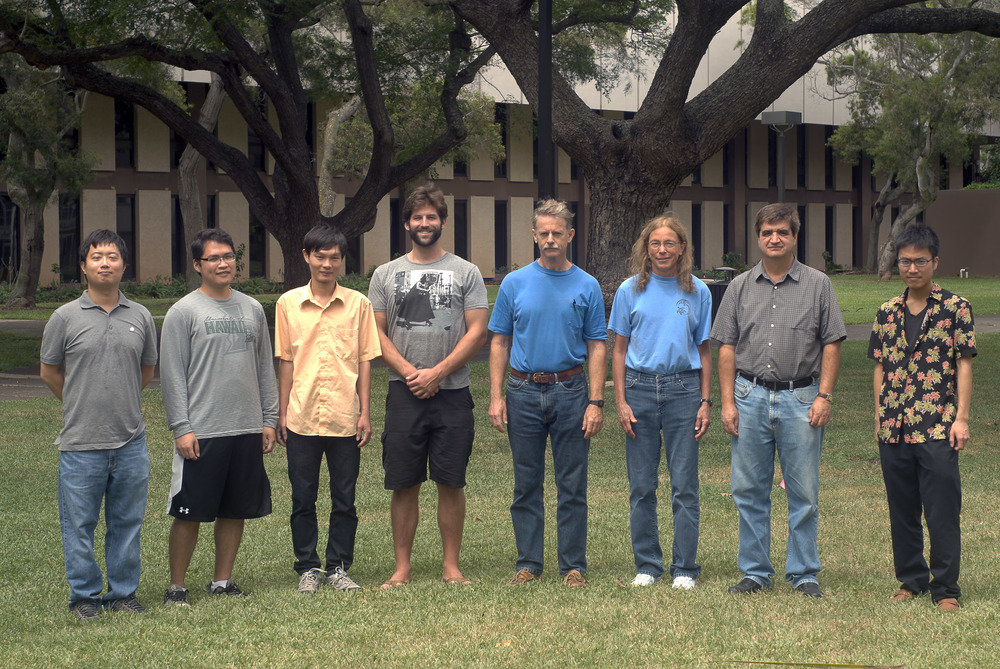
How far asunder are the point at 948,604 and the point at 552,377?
6.93ft

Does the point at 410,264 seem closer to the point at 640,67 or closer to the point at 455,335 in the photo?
the point at 455,335

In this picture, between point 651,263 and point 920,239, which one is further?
point 651,263

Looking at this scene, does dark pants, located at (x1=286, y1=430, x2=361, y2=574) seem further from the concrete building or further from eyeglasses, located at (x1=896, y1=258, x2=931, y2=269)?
the concrete building

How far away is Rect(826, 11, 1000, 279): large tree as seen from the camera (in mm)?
40469

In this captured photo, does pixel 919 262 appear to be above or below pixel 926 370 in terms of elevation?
above

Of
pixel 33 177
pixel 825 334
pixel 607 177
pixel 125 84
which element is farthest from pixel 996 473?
pixel 33 177

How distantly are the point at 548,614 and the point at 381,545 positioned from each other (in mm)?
1997

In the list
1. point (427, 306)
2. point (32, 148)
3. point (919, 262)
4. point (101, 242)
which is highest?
point (32, 148)

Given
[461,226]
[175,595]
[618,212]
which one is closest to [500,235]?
[461,226]

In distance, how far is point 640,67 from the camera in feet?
132

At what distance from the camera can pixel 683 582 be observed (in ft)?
19.0

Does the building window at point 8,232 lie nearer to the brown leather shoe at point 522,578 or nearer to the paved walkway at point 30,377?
the paved walkway at point 30,377

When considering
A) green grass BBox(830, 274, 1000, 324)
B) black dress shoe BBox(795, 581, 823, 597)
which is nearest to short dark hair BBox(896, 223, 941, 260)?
black dress shoe BBox(795, 581, 823, 597)

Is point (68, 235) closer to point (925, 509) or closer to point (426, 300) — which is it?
point (426, 300)
